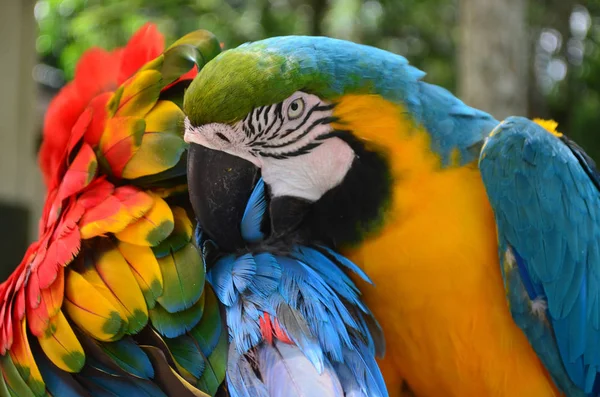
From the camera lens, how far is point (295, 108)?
0.97 m

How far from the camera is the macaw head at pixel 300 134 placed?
914 mm

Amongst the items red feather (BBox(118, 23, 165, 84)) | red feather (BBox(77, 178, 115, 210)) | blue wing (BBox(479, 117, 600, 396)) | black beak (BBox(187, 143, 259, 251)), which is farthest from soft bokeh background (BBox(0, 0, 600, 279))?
black beak (BBox(187, 143, 259, 251))

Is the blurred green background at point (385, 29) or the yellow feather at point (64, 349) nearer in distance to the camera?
the yellow feather at point (64, 349)

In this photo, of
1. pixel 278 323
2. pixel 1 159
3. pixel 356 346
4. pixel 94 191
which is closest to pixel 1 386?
pixel 94 191

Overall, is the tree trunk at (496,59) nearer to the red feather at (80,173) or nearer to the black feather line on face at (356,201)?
the black feather line on face at (356,201)

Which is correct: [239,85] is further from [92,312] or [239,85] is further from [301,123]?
[92,312]

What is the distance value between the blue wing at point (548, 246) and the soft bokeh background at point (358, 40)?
1431mm

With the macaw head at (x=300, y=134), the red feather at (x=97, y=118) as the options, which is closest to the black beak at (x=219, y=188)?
the macaw head at (x=300, y=134)

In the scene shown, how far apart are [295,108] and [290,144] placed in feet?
0.20

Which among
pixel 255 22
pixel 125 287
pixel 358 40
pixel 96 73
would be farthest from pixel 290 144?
pixel 358 40

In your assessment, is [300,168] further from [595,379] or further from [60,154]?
[595,379]

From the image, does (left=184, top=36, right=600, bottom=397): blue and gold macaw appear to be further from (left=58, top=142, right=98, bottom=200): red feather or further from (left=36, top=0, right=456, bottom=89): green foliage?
(left=36, top=0, right=456, bottom=89): green foliage

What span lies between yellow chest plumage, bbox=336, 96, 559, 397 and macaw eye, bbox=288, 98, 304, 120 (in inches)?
2.8

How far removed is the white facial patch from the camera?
934mm
